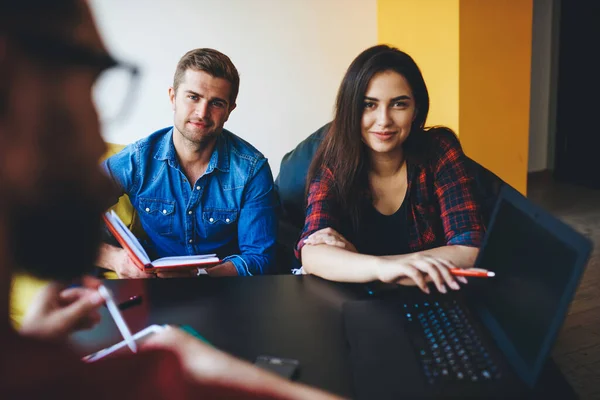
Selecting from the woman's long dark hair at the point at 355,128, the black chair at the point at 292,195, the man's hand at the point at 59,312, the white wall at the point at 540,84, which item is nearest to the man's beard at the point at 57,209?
the man's hand at the point at 59,312

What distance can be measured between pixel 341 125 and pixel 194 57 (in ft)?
1.92

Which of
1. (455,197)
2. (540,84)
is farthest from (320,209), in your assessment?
(540,84)

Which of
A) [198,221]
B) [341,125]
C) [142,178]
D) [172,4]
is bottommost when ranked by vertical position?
[198,221]

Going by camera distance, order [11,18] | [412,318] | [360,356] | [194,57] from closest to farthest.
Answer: [11,18] < [360,356] < [412,318] < [194,57]

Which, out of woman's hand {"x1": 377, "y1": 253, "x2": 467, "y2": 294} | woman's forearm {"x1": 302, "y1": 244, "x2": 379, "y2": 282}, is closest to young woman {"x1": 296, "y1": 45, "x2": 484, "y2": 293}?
woman's forearm {"x1": 302, "y1": 244, "x2": 379, "y2": 282}

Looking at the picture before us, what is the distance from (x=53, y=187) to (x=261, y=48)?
10.9 feet

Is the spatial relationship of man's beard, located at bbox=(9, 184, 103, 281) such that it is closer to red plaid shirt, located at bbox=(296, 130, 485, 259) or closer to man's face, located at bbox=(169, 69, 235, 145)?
red plaid shirt, located at bbox=(296, 130, 485, 259)

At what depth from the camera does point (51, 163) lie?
37cm

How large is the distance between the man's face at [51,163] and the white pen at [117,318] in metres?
0.58

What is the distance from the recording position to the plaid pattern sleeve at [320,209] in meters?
1.60

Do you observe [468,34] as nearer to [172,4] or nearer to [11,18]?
[172,4]

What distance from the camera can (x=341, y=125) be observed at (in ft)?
5.72

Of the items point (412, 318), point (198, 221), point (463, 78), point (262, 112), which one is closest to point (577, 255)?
point (412, 318)

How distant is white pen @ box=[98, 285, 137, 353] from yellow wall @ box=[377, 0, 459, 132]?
2575mm
